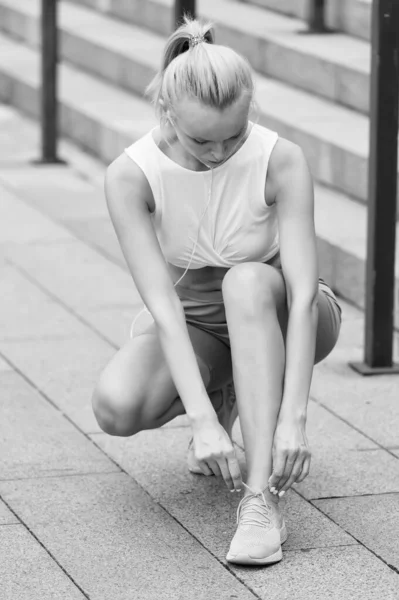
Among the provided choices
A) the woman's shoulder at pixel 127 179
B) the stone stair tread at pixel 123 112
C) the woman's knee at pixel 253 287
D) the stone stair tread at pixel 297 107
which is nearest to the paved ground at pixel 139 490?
the stone stair tread at pixel 123 112

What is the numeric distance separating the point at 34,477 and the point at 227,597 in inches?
34.6

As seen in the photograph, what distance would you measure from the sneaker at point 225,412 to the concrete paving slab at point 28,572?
0.58 metres

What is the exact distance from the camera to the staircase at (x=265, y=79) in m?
6.04

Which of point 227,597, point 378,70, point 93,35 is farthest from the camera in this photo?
point 93,35

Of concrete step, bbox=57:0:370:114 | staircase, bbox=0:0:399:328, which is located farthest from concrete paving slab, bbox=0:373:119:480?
concrete step, bbox=57:0:370:114

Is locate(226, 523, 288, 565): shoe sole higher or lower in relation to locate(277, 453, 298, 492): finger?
lower

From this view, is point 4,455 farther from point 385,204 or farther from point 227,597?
point 385,204

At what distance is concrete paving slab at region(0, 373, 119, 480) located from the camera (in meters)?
3.85

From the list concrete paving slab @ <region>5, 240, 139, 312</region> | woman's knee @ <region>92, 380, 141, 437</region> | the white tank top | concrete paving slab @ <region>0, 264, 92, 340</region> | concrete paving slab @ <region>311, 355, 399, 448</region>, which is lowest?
concrete paving slab @ <region>5, 240, 139, 312</region>

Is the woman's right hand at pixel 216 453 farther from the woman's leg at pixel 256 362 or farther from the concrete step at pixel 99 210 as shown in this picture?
the concrete step at pixel 99 210

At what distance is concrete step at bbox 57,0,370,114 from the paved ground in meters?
1.75

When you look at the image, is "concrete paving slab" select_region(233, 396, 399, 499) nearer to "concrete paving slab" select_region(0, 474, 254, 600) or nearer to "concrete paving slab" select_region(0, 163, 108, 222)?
"concrete paving slab" select_region(0, 474, 254, 600)

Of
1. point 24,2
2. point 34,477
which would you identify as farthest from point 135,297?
point 24,2

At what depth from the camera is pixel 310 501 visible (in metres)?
3.65
